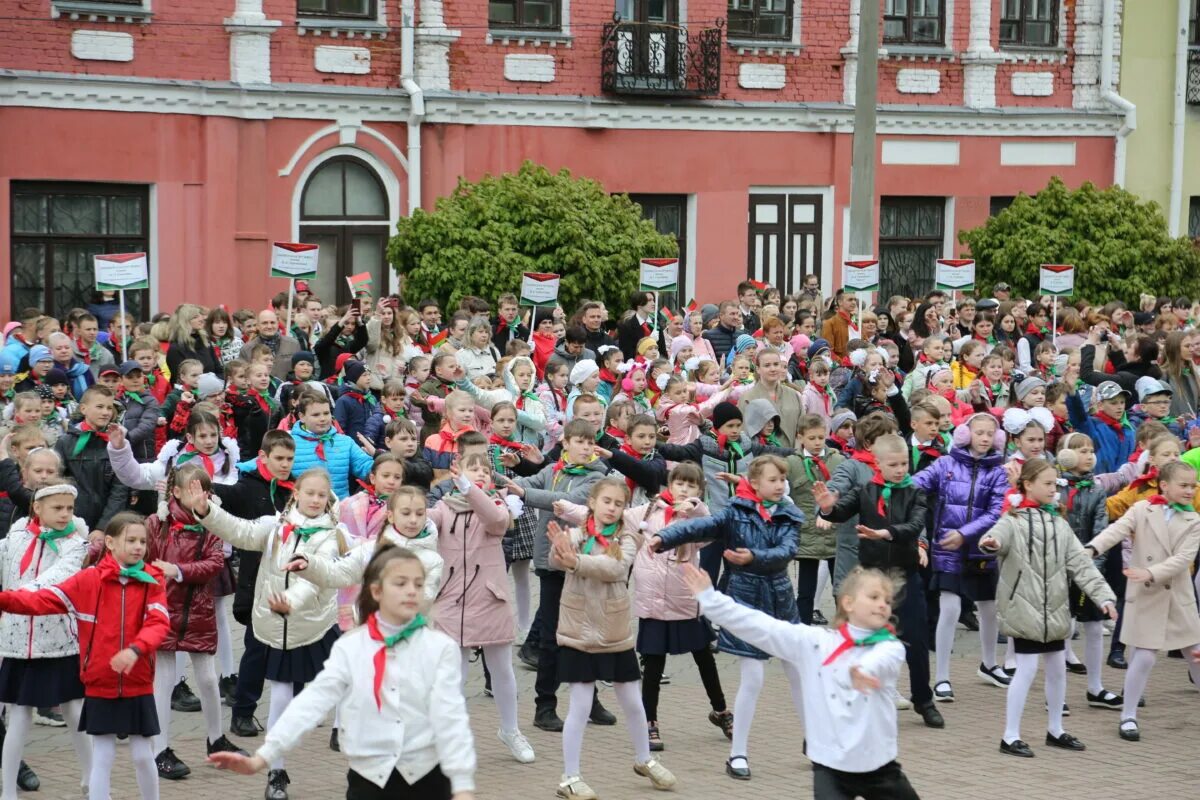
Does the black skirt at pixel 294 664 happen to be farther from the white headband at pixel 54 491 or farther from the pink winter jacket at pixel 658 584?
the pink winter jacket at pixel 658 584

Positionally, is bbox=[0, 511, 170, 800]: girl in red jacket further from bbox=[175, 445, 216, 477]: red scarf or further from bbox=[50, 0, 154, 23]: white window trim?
bbox=[50, 0, 154, 23]: white window trim

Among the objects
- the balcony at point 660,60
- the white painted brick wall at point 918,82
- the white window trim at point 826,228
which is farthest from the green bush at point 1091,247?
the balcony at point 660,60

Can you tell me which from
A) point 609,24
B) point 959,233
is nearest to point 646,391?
point 609,24

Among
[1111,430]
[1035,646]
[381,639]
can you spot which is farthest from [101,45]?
[381,639]

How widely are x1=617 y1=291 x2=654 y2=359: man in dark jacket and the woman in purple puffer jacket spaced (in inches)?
293

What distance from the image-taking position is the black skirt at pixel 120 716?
8.55 m

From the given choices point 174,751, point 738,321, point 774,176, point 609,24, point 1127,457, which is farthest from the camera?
point 774,176

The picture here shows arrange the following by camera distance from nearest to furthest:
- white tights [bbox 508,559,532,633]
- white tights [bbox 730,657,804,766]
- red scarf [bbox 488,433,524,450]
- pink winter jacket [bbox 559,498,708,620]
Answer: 1. white tights [bbox 730,657,804,766]
2. pink winter jacket [bbox 559,498,708,620]
3. red scarf [bbox 488,433,524,450]
4. white tights [bbox 508,559,532,633]

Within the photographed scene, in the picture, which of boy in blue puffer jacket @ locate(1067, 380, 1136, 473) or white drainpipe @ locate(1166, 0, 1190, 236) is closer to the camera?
boy in blue puffer jacket @ locate(1067, 380, 1136, 473)

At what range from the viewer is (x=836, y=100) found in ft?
97.2

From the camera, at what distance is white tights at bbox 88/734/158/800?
852 cm

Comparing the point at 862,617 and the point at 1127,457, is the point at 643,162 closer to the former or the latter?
the point at 1127,457

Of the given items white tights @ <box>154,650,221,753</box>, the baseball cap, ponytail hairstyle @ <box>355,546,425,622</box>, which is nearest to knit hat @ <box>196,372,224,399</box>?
white tights @ <box>154,650,221,753</box>

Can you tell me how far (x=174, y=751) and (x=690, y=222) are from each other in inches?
776
